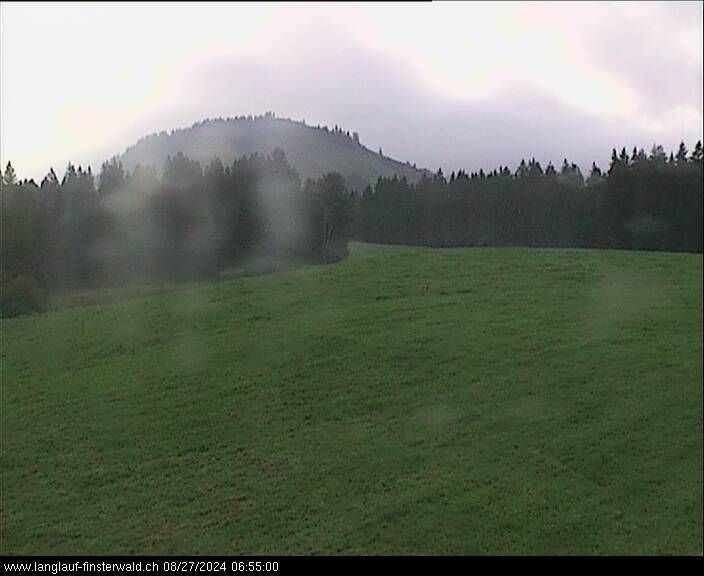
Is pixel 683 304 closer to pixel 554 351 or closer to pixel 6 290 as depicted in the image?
pixel 554 351

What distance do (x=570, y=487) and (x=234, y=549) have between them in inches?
91.0

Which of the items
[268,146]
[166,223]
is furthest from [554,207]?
[166,223]

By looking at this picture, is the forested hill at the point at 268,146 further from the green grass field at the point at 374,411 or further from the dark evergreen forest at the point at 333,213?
the green grass field at the point at 374,411

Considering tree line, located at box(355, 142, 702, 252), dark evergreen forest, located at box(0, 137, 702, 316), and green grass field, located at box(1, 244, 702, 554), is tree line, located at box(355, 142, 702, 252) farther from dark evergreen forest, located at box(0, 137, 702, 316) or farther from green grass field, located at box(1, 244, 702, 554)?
green grass field, located at box(1, 244, 702, 554)

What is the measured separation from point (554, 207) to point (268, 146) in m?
2.50

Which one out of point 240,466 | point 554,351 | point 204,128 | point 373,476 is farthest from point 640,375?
point 204,128

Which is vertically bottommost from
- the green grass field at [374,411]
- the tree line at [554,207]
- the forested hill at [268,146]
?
the green grass field at [374,411]

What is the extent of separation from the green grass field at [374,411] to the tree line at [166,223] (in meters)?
0.26

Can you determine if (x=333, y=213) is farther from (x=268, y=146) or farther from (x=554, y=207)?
(x=554, y=207)

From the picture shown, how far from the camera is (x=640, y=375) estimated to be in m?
6.37

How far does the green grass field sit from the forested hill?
1009mm

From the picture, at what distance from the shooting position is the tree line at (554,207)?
595 centimetres

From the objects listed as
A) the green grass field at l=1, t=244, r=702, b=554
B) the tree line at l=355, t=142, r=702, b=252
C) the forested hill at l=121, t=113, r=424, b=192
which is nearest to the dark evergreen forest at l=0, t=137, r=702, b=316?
the tree line at l=355, t=142, r=702, b=252

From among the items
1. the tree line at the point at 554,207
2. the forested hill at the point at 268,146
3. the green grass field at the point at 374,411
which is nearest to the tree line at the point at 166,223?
the forested hill at the point at 268,146
